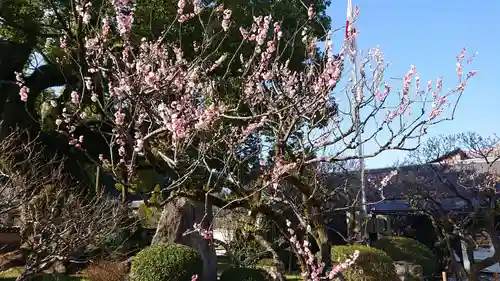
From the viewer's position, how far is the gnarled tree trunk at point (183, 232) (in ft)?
35.4

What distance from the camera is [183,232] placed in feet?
35.7

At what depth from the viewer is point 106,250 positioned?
12516 mm

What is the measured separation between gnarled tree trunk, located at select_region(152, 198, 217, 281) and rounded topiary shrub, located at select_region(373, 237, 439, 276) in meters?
4.78

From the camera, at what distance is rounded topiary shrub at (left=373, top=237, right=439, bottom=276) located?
41.1ft

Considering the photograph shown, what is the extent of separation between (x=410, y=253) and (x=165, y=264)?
22.2 ft

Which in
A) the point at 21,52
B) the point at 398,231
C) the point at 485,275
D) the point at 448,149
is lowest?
the point at 485,275

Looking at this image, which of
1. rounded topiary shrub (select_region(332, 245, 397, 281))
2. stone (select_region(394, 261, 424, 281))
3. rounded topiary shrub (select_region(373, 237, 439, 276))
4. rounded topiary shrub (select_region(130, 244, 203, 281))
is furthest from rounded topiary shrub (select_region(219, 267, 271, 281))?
rounded topiary shrub (select_region(373, 237, 439, 276))

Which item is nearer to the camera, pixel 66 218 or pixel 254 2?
pixel 66 218

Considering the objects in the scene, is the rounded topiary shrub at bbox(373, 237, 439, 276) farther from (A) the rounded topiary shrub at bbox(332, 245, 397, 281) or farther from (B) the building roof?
(A) the rounded topiary shrub at bbox(332, 245, 397, 281)

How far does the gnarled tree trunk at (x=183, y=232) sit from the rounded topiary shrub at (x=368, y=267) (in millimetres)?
2964

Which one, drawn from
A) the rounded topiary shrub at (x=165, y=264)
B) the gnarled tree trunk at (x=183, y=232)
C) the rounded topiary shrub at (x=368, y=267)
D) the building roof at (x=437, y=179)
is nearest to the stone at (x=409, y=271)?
the rounded topiary shrub at (x=368, y=267)

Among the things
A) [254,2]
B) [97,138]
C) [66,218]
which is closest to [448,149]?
[254,2]

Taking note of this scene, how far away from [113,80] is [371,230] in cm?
1049

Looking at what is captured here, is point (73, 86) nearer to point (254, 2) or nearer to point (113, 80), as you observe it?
point (254, 2)
